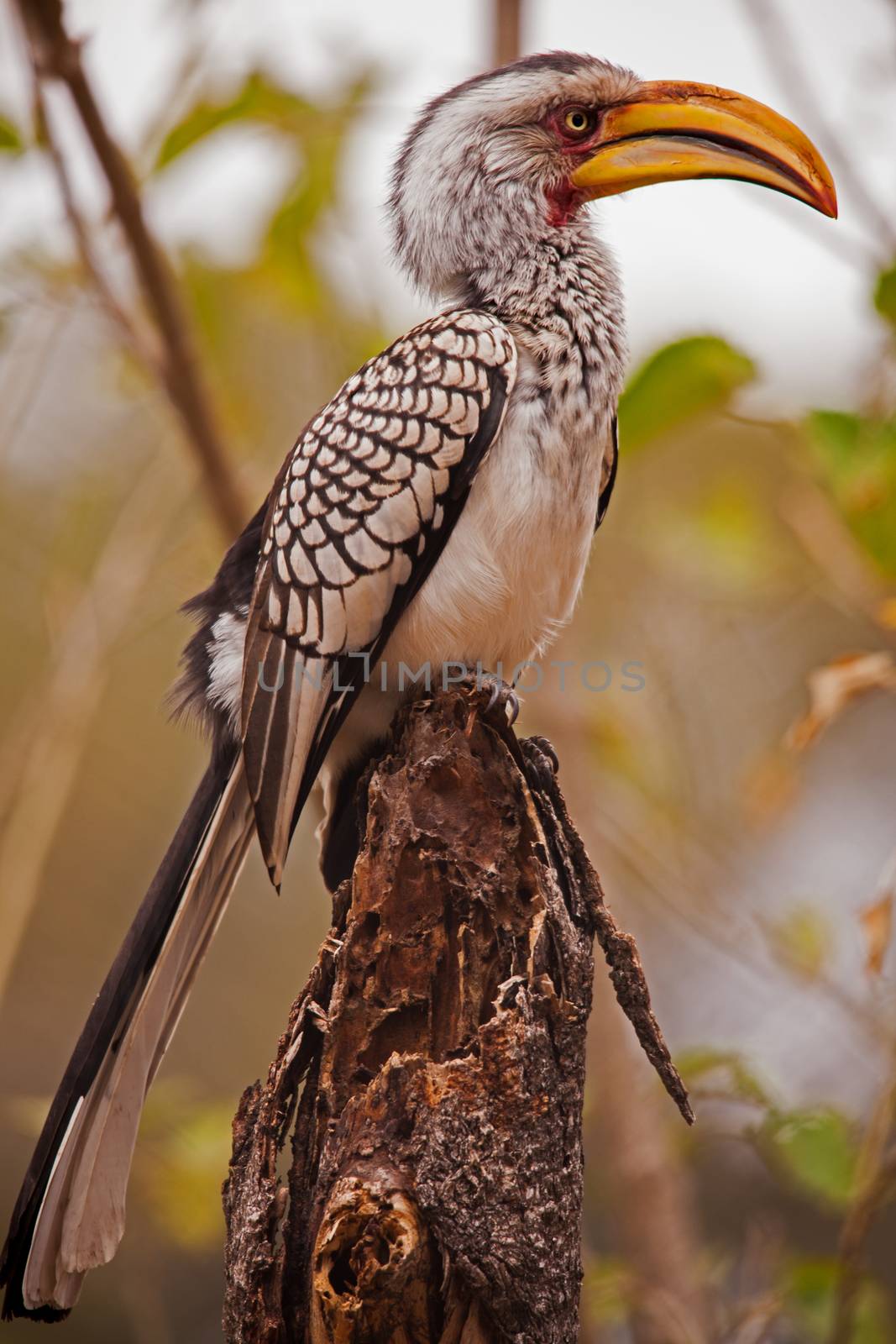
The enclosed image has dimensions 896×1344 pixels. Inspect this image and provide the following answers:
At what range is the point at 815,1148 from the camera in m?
3.04

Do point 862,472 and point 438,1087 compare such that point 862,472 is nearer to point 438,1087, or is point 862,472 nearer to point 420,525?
point 420,525

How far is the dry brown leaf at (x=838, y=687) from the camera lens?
2.81 m

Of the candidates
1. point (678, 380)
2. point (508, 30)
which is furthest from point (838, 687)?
point (508, 30)

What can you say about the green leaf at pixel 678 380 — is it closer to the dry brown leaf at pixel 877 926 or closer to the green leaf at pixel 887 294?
the green leaf at pixel 887 294

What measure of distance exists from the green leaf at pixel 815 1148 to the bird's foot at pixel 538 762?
1.23 m

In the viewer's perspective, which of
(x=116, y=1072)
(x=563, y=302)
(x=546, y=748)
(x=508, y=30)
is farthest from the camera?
(x=508, y=30)

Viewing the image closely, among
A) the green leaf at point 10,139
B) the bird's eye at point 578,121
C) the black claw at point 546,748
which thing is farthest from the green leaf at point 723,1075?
the green leaf at point 10,139

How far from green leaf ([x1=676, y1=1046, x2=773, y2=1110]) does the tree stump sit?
102cm

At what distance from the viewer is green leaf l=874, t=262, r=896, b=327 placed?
9.84 ft

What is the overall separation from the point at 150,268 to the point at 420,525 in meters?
1.37

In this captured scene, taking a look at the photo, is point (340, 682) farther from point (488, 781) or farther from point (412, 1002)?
point (412, 1002)

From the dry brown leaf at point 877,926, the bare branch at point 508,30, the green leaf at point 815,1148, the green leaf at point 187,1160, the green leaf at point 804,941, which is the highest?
the bare branch at point 508,30

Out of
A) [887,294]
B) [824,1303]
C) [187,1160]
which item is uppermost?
[887,294]

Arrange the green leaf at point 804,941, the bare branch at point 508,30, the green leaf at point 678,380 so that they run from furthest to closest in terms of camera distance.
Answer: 1. the bare branch at point 508,30
2. the green leaf at point 804,941
3. the green leaf at point 678,380
